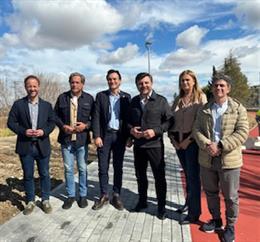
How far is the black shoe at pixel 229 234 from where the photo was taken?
4414mm

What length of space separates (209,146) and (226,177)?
434 mm

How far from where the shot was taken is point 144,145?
5242 mm

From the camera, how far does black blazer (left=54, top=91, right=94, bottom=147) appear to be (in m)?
5.61

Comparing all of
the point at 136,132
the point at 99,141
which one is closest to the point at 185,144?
the point at 136,132

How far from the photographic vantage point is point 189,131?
4969mm

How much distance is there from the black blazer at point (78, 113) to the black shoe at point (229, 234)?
8.12 feet

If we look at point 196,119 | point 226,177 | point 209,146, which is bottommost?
point 226,177

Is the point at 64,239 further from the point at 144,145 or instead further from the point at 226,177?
the point at 226,177

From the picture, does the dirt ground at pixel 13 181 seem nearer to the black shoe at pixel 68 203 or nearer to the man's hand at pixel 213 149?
the black shoe at pixel 68 203

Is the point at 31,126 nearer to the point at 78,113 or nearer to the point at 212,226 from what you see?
the point at 78,113

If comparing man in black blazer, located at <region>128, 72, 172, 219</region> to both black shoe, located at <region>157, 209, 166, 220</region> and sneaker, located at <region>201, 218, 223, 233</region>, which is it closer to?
black shoe, located at <region>157, 209, 166, 220</region>

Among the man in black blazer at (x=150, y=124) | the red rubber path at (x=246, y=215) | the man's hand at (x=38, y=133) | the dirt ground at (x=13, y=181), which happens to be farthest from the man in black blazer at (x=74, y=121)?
the red rubber path at (x=246, y=215)

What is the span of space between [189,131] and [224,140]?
73 cm

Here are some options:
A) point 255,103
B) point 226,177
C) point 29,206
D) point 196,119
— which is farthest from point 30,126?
point 255,103
